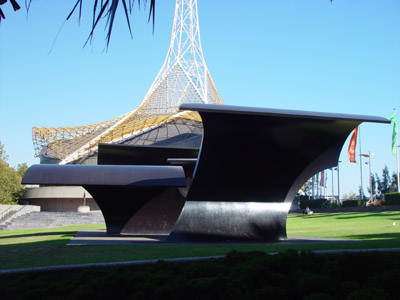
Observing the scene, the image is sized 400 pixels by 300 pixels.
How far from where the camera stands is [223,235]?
13695 mm

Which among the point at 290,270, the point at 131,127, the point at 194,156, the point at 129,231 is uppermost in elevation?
the point at 131,127

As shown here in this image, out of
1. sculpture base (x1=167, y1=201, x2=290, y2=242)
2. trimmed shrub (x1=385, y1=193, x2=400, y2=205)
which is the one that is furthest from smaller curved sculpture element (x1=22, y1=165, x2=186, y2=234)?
trimmed shrub (x1=385, y1=193, x2=400, y2=205)

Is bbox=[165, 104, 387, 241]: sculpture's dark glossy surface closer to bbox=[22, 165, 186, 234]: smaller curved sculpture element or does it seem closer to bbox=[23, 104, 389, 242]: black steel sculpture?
bbox=[23, 104, 389, 242]: black steel sculpture

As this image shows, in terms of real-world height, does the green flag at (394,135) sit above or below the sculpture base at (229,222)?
above

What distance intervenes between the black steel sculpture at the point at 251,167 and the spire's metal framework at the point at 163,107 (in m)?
41.1

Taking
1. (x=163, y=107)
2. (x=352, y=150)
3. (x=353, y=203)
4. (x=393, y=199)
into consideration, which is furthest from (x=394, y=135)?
(x=163, y=107)

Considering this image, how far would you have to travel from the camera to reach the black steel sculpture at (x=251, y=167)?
11.7m

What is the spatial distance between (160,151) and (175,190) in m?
3.06

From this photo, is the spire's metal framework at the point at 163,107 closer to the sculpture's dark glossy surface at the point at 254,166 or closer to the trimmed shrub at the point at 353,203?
the trimmed shrub at the point at 353,203

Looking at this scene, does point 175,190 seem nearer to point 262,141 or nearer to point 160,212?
point 160,212

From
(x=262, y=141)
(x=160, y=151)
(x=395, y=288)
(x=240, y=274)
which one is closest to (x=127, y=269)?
(x=240, y=274)

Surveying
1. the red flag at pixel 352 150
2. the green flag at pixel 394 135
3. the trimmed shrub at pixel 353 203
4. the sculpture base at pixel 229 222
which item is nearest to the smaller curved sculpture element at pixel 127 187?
the sculpture base at pixel 229 222

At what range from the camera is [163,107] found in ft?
184

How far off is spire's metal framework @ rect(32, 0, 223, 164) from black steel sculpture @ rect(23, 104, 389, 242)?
41.1m
